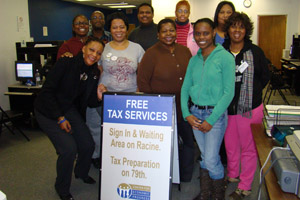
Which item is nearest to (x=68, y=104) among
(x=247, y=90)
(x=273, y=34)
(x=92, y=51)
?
(x=92, y=51)

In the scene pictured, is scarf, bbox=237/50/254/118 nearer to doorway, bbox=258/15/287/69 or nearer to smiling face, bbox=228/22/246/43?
smiling face, bbox=228/22/246/43

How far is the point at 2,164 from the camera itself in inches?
136

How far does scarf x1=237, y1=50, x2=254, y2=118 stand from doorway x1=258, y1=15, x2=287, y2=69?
8646 millimetres

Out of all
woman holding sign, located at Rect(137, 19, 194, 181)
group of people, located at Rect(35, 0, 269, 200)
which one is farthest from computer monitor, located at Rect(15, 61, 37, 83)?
woman holding sign, located at Rect(137, 19, 194, 181)

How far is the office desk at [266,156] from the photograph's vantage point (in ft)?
3.96

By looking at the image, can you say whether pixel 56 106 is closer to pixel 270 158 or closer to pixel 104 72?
pixel 104 72

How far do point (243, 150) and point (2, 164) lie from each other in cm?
283

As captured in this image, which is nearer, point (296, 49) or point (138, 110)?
point (138, 110)

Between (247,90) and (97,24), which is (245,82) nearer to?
(247,90)

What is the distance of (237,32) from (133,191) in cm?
144

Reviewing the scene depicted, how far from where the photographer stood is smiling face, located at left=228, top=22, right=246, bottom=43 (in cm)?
216

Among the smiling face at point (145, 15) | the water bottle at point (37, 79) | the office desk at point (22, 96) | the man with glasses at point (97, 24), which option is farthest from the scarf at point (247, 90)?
the water bottle at point (37, 79)

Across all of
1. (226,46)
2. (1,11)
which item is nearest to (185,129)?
(226,46)

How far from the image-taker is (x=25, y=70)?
491 cm
